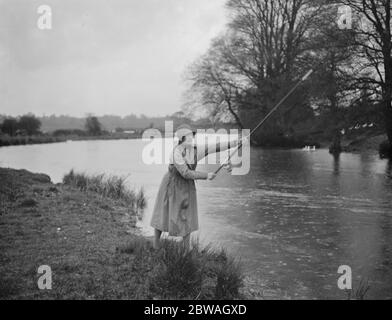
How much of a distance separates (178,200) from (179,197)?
0.16 ft

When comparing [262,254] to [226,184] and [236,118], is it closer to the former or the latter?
[226,184]

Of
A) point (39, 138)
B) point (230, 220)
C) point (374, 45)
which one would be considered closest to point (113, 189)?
point (230, 220)

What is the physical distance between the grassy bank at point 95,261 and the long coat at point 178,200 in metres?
0.30

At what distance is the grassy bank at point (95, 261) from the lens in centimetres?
555

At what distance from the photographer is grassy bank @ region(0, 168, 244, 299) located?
5.55m

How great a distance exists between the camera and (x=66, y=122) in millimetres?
176375

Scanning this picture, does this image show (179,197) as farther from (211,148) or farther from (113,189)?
(113,189)

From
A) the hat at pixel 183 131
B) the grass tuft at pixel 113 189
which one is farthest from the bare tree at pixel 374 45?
the hat at pixel 183 131

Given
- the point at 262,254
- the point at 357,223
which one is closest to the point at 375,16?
the point at 357,223

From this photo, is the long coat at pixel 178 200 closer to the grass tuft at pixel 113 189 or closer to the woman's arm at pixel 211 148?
the woman's arm at pixel 211 148

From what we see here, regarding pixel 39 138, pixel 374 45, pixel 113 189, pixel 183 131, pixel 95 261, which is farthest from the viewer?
pixel 39 138

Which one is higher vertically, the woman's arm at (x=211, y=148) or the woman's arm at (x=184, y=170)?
the woman's arm at (x=211, y=148)

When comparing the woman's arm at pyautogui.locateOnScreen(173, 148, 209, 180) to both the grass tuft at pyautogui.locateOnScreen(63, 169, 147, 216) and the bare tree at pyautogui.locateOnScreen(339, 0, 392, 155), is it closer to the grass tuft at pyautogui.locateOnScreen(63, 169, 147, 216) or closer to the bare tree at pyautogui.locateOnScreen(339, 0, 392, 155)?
the grass tuft at pyautogui.locateOnScreen(63, 169, 147, 216)

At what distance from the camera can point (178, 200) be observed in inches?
271
